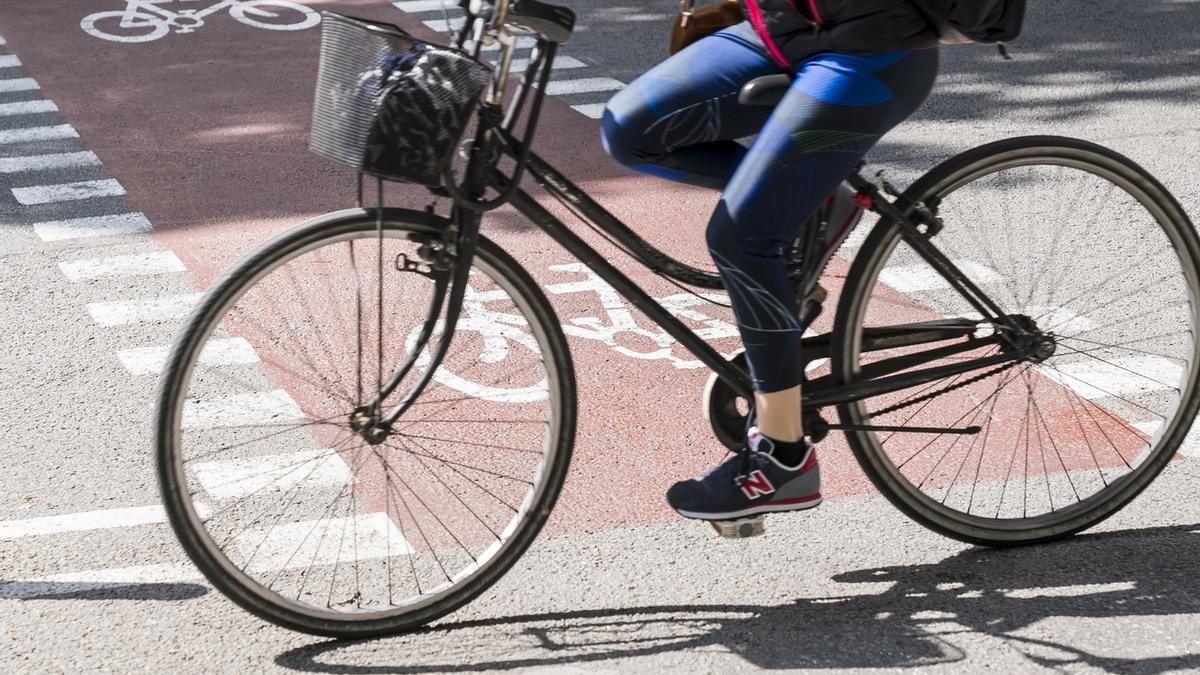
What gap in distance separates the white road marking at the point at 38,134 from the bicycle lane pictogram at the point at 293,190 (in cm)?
8

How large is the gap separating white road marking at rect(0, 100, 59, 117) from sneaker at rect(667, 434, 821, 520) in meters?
5.75

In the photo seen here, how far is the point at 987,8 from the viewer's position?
310cm

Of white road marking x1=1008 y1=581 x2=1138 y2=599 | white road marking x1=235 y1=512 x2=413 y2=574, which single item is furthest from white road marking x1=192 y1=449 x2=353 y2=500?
white road marking x1=1008 y1=581 x2=1138 y2=599

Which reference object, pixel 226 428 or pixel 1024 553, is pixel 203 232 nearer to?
pixel 226 428

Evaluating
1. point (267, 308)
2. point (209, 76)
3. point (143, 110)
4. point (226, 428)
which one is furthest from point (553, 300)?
point (209, 76)

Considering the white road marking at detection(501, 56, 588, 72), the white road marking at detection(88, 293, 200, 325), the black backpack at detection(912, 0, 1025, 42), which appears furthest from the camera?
the white road marking at detection(501, 56, 588, 72)

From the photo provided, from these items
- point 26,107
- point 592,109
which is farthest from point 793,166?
point 26,107

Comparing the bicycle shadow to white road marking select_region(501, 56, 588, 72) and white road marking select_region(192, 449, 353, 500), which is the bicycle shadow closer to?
white road marking select_region(192, 449, 353, 500)

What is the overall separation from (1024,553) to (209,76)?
630 cm

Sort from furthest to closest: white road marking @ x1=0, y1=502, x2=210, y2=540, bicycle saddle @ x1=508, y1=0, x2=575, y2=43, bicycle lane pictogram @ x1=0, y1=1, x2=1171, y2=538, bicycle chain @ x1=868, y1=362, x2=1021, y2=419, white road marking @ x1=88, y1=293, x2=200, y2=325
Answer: white road marking @ x1=88, y1=293, x2=200, y2=325
bicycle lane pictogram @ x1=0, y1=1, x2=1171, y2=538
white road marking @ x1=0, y1=502, x2=210, y2=540
bicycle chain @ x1=868, y1=362, x2=1021, y2=419
bicycle saddle @ x1=508, y1=0, x2=575, y2=43

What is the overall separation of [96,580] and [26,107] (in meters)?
5.16

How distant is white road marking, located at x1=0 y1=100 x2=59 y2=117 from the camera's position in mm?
8062

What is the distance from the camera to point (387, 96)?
9.25ft

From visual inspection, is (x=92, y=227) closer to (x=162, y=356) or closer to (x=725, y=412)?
(x=162, y=356)
